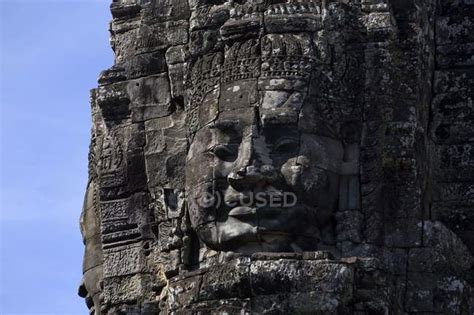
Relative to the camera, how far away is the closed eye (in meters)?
26.4

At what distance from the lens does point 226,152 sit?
26422 millimetres

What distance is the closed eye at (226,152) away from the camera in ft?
86.6

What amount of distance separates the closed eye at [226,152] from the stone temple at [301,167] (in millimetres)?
14

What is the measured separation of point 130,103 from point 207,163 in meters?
1.72

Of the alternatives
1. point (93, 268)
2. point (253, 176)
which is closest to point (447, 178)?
point (253, 176)

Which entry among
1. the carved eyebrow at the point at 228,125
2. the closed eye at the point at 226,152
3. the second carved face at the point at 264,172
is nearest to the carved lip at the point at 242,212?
the second carved face at the point at 264,172

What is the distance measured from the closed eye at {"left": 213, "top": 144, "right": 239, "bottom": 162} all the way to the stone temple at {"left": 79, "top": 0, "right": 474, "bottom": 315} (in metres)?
0.01

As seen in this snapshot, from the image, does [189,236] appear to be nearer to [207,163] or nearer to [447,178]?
[207,163]

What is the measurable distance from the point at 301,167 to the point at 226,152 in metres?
0.83

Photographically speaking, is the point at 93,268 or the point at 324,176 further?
the point at 93,268

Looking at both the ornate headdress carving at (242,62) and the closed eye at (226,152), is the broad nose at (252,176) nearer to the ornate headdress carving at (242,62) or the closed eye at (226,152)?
the closed eye at (226,152)

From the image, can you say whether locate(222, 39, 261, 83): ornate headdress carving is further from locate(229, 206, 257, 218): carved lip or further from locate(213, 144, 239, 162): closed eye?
locate(229, 206, 257, 218): carved lip

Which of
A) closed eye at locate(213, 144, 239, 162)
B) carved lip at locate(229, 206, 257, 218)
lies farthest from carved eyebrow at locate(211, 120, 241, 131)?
carved lip at locate(229, 206, 257, 218)

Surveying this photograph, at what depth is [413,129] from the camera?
2636 cm
